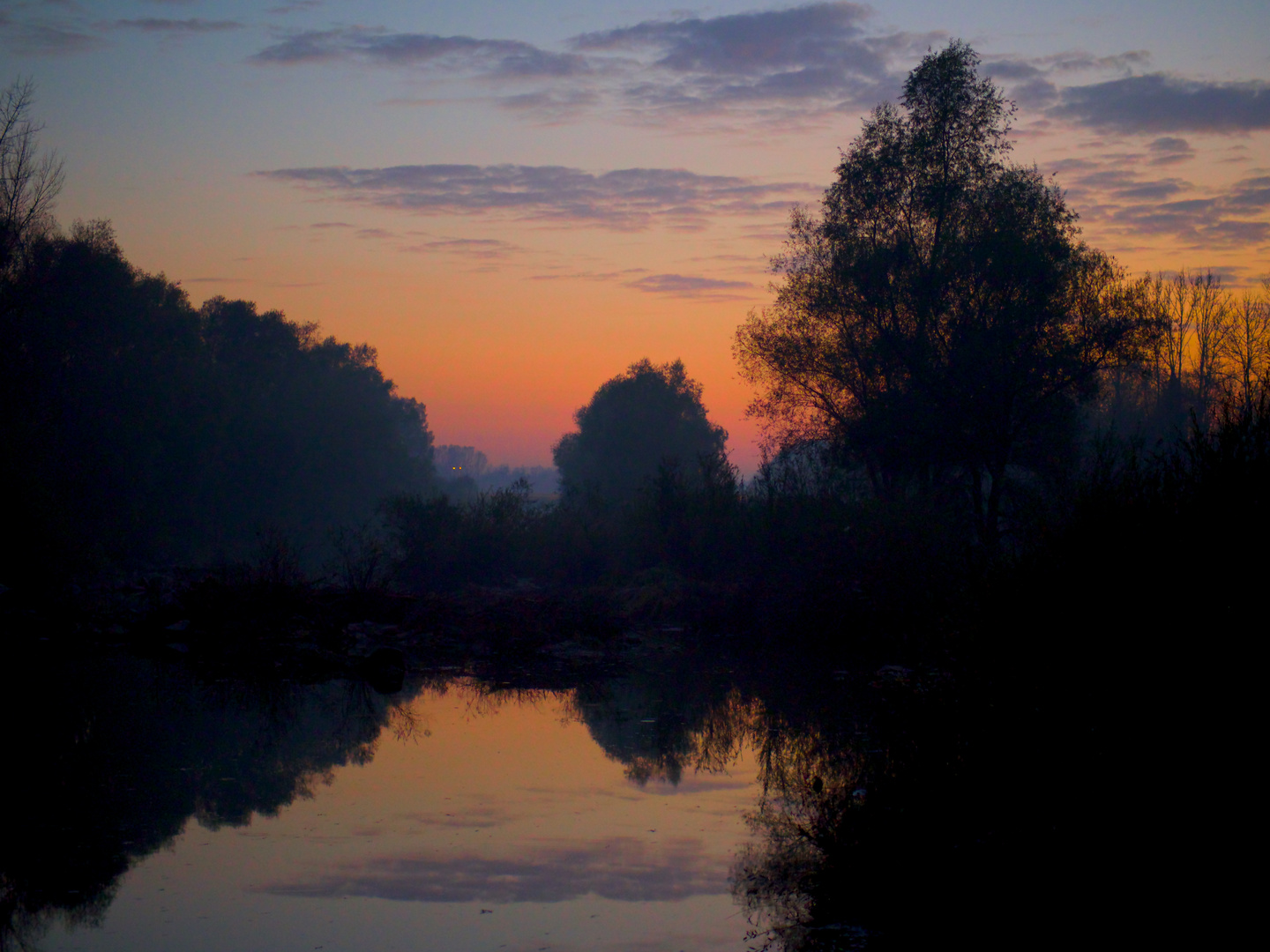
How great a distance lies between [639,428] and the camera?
2532 inches

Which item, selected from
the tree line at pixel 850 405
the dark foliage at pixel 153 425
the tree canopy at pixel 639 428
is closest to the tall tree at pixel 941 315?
the tree line at pixel 850 405

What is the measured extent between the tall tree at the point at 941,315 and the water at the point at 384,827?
42.9ft

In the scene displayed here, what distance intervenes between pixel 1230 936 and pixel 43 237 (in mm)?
38085

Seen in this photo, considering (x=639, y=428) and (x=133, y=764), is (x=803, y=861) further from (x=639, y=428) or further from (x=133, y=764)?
(x=639, y=428)

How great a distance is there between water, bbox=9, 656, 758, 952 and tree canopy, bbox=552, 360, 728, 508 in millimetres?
50683

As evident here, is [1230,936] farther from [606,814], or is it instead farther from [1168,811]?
[606,814]

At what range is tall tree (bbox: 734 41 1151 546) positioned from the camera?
22.0m

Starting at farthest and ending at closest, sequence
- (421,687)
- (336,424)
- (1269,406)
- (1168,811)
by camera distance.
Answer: (336,424) < (421,687) < (1269,406) < (1168,811)

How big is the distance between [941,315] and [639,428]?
41.5m

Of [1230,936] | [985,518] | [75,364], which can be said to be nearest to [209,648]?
[1230,936]

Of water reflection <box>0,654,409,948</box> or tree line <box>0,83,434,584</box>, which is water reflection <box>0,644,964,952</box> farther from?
tree line <box>0,83,434,584</box>

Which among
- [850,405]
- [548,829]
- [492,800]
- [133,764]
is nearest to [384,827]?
[492,800]

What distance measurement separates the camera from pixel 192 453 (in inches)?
1597

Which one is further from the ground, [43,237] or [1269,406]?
[43,237]
